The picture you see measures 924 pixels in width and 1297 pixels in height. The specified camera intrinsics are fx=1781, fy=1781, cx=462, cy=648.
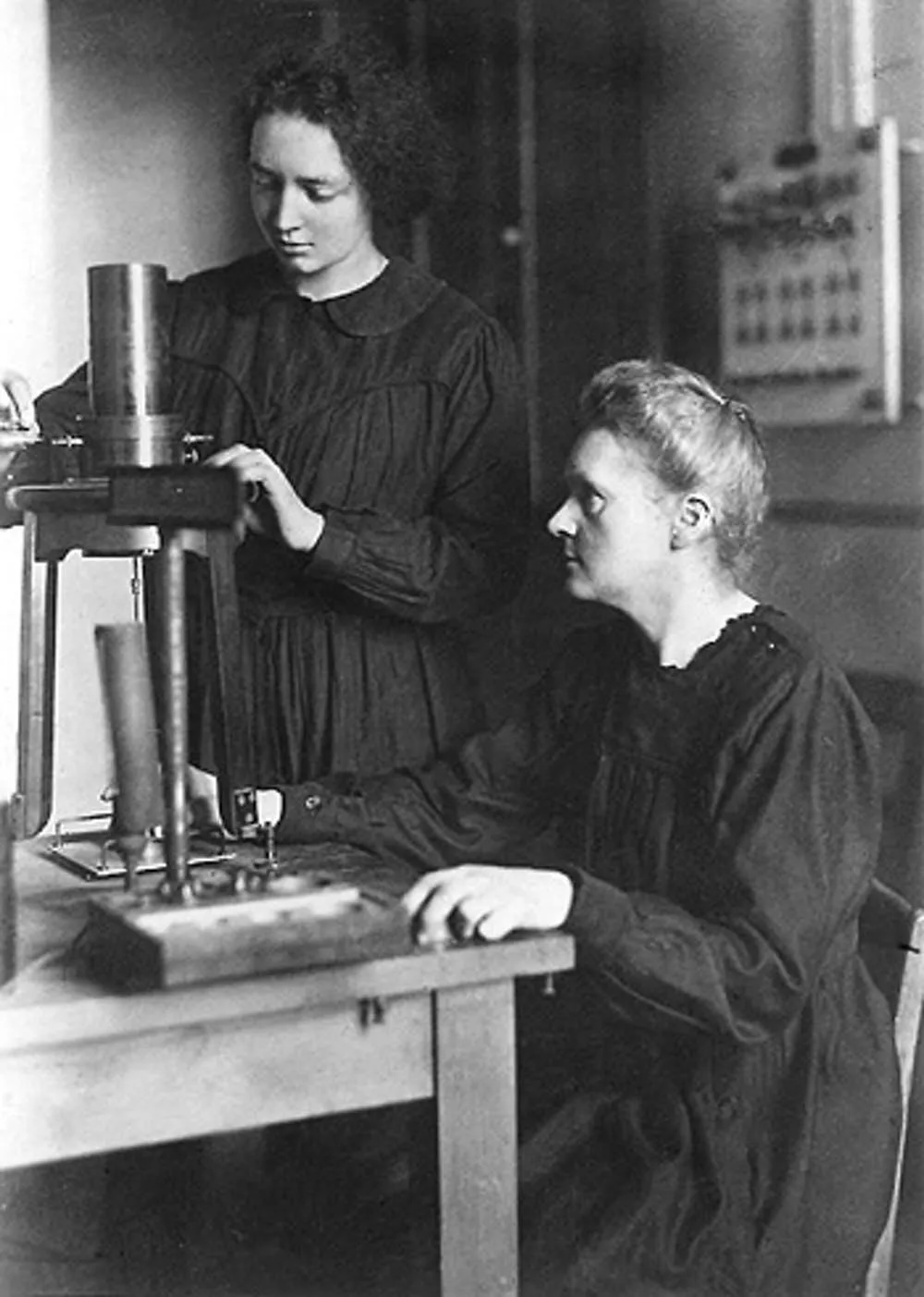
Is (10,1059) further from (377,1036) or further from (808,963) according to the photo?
(808,963)

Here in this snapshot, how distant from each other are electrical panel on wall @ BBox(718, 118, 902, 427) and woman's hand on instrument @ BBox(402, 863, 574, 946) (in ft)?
3.60

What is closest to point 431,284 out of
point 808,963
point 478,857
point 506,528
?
point 506,528

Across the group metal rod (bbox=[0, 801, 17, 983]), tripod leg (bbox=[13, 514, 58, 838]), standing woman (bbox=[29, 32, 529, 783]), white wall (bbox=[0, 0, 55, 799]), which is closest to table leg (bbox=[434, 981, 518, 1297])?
metal rod (bbox=[0, 801, 17, 983])

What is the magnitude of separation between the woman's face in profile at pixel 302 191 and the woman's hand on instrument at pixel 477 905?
100cm

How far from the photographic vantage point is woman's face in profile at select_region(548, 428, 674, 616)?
1841 millimetres

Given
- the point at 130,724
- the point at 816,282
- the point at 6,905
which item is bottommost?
the point at 6,905

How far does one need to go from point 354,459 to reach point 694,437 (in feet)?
1.84

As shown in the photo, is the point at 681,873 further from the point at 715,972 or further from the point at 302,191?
the point at 302,191

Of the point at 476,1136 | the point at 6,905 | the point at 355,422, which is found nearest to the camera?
the point at 6,905

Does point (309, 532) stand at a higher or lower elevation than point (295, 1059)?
higher

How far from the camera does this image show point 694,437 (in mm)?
1854

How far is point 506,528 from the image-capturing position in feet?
7.45

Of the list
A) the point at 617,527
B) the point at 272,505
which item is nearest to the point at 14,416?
the point at 272,505

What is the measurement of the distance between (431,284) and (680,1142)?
1173 millimetres
